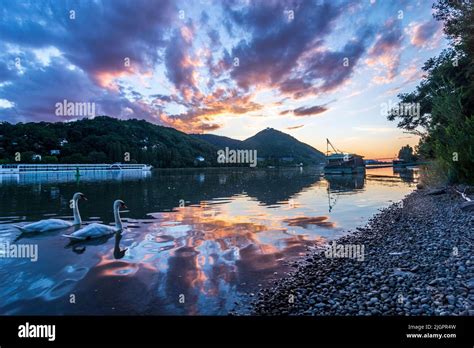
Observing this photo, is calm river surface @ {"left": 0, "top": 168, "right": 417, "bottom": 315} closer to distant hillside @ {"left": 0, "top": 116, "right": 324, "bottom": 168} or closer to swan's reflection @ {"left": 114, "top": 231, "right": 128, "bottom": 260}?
swan's reflection @ {"left": 114, "top": 231, "right": 128, "bottom": 260}

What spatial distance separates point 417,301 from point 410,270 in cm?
197

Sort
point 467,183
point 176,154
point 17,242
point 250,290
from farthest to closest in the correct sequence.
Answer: point 176,154 → point 467,183 → point 17,242 → point 250,290

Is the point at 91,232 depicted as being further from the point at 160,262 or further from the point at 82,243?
the point at 160,262

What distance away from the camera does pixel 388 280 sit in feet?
22.1

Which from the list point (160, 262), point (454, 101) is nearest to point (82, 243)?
point (160, 262)

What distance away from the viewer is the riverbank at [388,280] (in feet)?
18.1

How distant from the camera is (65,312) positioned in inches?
245

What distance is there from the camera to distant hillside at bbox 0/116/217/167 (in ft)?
354

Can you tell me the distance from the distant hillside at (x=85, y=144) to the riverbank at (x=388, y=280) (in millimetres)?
99701

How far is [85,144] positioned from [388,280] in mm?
141147

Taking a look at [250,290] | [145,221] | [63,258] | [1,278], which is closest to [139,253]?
[63,258]

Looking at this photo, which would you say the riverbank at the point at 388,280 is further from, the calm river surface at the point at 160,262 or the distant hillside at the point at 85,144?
the distant hillside at the point at 85,144

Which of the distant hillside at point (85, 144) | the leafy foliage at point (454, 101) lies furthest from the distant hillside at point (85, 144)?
the leafy foliage at point (454, 101)
